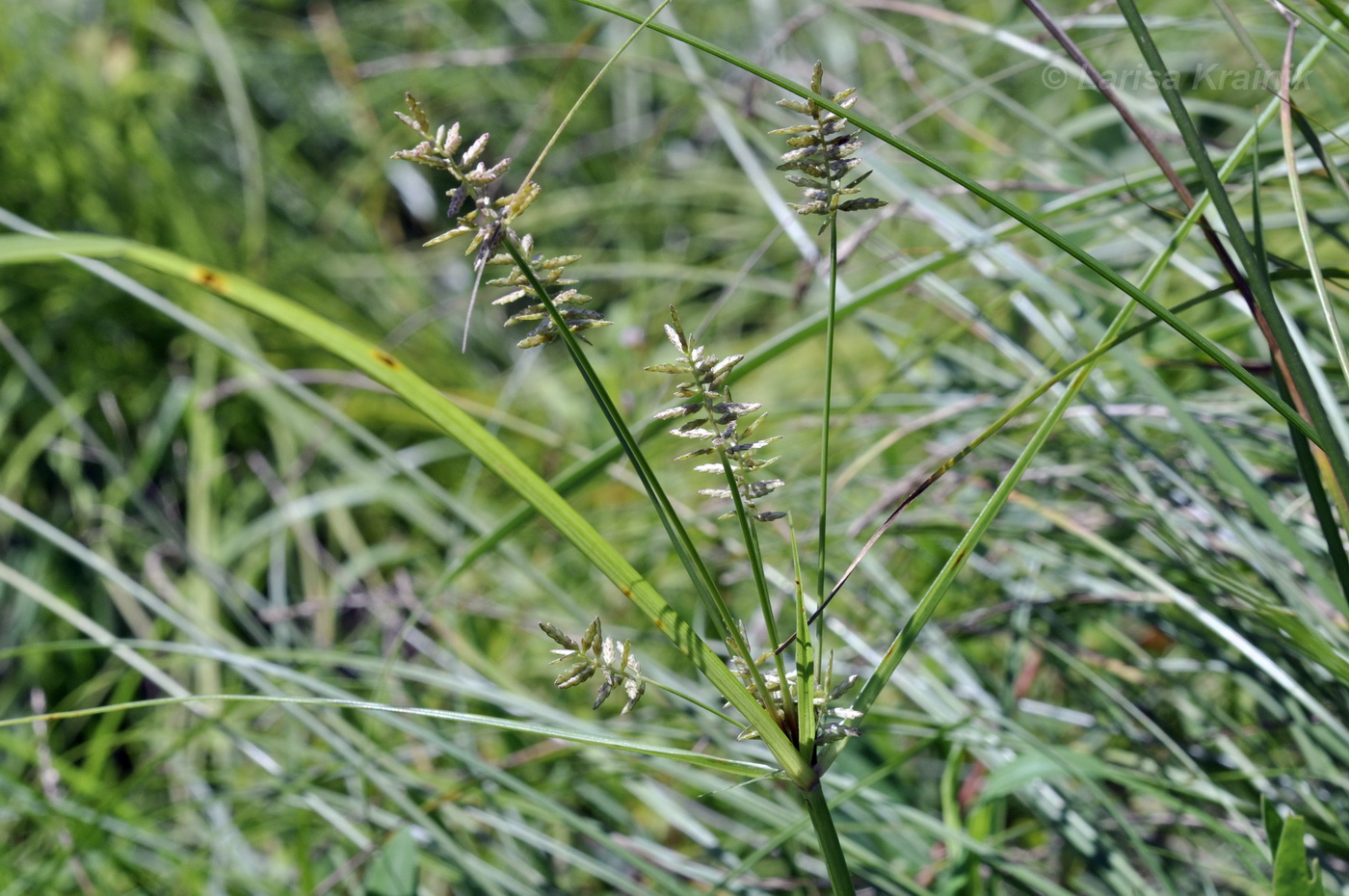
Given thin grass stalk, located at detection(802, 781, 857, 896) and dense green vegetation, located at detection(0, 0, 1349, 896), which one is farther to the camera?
dense green vegetation, located at detection(0, 0, 1349, 896)

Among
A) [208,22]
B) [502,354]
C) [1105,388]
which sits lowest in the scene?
[1105,388]

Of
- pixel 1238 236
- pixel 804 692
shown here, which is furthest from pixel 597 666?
pixel 1238 236

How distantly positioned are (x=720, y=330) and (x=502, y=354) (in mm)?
512

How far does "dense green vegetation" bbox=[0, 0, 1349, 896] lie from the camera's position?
0.72 meters

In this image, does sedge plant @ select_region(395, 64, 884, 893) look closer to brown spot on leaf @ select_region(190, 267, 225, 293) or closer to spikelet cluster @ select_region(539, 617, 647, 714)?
spikelet cluster @ select_region(539, 617, 647, 714)

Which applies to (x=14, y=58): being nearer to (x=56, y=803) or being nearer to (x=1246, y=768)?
(x=56, y=803)

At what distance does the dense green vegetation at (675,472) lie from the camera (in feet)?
2.36

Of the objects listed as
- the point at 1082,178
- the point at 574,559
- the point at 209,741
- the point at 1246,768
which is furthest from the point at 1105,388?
the point at 209,741

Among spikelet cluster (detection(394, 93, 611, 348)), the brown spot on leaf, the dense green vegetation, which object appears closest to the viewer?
spikelet cluster (detection(394, 93, 611, 348))

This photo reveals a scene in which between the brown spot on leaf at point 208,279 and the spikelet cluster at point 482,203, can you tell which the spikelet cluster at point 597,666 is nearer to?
the spikelet cluster at point 482,203

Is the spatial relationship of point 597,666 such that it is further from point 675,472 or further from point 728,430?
point 675,472

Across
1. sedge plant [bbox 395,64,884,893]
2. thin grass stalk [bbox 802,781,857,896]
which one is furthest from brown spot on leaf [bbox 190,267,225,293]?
thin grass stalk [bbox 802,781,857,896]

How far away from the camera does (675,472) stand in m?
1.65

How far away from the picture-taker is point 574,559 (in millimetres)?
1563
